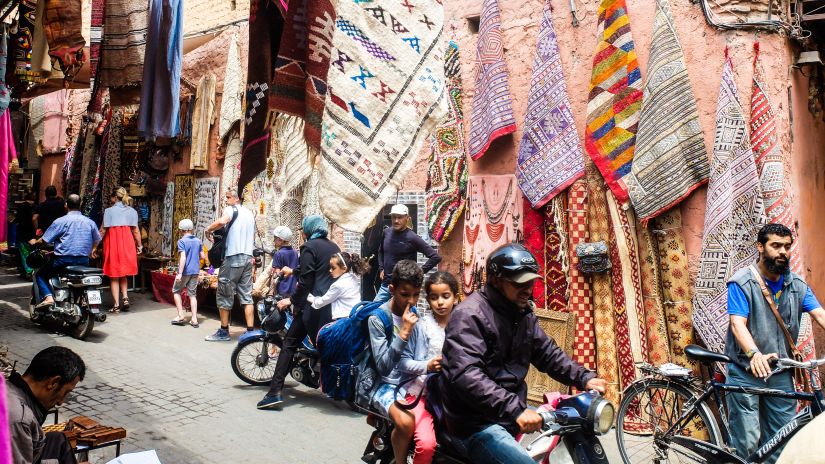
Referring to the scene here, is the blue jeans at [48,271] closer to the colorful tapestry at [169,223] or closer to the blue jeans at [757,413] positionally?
the colorful tapestry at [169,223]

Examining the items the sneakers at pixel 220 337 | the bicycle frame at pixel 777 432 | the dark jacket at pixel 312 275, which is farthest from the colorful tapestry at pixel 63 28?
the bicycle frame at pixel 777 432

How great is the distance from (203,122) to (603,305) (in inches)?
312

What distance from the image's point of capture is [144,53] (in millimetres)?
4539

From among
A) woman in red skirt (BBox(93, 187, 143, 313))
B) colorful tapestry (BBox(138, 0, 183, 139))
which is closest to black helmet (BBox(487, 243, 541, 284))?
colorful tapestry (BBox(138, 0, 183, 139))

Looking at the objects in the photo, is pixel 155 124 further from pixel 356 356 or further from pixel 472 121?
pixel 472 121

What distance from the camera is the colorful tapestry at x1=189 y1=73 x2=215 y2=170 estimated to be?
11.0m

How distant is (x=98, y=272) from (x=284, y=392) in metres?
3.61

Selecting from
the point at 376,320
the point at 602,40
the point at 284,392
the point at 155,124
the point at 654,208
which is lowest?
the point at 284,392

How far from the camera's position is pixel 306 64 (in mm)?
2738

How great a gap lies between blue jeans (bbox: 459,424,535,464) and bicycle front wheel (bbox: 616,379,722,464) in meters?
1.99

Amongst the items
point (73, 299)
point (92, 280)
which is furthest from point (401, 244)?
point (73, 299)

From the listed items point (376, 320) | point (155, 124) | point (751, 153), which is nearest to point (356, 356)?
point (376, 320)

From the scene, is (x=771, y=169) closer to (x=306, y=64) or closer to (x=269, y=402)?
(x=306, y=64)

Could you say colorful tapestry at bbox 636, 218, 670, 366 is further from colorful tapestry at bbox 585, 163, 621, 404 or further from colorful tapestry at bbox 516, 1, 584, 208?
colorful tapestry at bbox 516, 1, 584, 208
